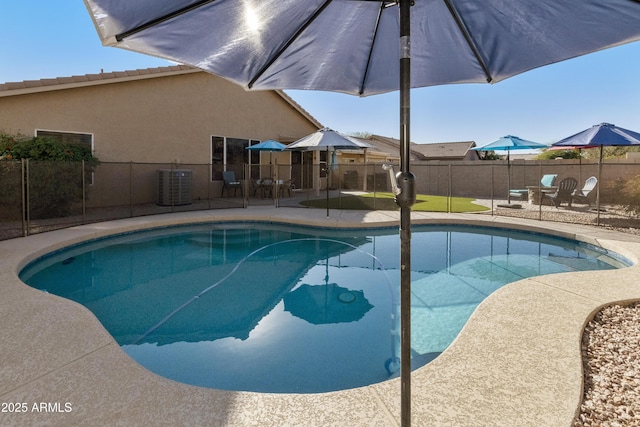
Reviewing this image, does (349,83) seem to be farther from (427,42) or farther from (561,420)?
(561,420)

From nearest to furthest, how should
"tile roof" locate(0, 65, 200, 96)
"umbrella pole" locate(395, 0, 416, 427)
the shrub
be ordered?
1. "umbrella pole" locate(395, 0, 416, 427)
2. the shrub
3. "tile roof" locate(0, 65, 200, 96)

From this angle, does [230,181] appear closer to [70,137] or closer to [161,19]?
[70,137]

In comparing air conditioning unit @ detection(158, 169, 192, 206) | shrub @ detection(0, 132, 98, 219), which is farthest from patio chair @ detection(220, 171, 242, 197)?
shrub @ detection(0, 132, 98, 219)

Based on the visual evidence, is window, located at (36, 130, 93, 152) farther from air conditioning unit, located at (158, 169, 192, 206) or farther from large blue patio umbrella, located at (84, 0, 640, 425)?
large blue patio umbrella, located at (84, 0, 640, 425)

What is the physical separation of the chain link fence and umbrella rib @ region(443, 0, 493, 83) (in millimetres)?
3878

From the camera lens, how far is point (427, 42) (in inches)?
90.0

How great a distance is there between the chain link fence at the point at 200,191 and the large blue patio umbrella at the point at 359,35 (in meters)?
3.97

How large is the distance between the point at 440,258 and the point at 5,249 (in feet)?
23.7

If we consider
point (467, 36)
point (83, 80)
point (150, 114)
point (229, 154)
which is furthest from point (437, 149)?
point (467, 36)

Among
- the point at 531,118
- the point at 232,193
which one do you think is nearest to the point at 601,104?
→ the point at 531,118

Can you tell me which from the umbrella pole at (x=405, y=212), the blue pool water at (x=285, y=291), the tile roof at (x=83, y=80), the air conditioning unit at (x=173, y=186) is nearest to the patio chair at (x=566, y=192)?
the blue pool water at (x=285, y=291)

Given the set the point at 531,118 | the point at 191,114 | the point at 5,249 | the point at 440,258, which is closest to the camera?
the point at 5,249

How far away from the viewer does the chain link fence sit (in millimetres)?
7395

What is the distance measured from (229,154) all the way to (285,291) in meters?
9.30
